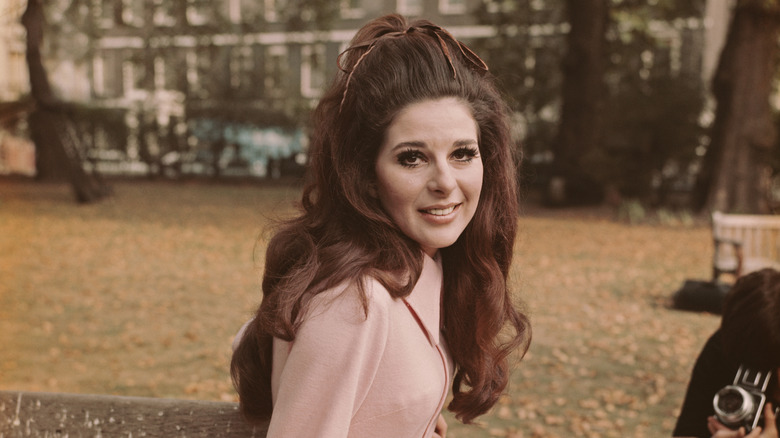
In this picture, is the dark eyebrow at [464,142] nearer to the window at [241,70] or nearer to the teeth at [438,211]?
the teeth at [438,211]

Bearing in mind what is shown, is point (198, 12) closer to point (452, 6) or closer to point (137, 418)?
point (452, 6)

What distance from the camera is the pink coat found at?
1316mm

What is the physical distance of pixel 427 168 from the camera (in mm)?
1541

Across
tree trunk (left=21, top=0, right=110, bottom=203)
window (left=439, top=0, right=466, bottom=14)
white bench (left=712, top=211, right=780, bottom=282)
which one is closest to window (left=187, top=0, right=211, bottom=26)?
tree trunk (left=21, top=0, right=110, bottom=203)

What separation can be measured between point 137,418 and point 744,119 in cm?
1574

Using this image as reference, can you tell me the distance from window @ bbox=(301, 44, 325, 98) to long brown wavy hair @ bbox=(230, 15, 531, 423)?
28414mm

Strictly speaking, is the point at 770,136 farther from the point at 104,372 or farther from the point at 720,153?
the point at 104,372

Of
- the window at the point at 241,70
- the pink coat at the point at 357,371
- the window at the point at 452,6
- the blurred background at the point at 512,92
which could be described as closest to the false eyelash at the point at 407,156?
the pink coat at the point at 357,371

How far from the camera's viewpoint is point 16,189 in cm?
2217

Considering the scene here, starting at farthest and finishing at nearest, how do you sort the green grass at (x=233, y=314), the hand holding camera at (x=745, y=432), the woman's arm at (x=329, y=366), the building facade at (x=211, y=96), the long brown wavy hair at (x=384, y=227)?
the building facade at (x=211, y=96) → the green grass at (x=233, y=314) → the hand holding camera at (x=745, y=432) → the long brown wavy hair at (x=384, y=227) → the woman's arm at (x=329, y=366)

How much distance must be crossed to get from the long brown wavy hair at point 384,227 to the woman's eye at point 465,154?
3.3 inches

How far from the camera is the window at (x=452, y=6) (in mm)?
34438

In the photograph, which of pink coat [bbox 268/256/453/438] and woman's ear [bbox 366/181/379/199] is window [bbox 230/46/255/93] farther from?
pink coat [bbox 268/256/453/438]

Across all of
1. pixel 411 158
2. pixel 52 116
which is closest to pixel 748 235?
pixel 411 158
